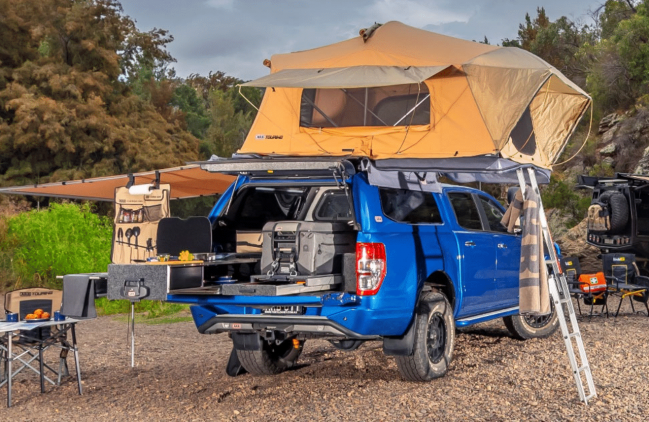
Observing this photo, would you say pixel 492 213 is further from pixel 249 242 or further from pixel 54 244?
pixel 54 244

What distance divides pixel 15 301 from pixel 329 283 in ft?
10.2

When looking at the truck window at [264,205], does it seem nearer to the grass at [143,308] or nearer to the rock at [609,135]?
the grass at [143,308]

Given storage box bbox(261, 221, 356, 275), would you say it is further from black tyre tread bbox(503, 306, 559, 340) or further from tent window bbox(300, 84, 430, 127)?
black tyre tread bbox(503, 306, 559, 340)

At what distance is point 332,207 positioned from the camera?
7.63m

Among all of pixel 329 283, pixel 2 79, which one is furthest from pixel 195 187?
pixel 2 79

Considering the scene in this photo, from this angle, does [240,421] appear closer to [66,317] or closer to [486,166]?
[66,317]

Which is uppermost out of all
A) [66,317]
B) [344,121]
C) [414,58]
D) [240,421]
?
[414,58]

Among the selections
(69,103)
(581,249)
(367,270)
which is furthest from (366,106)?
(69,103)

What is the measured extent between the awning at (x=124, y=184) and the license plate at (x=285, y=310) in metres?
2.85

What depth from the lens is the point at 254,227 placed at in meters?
7.94

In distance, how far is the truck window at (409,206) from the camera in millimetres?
Answer: 7219

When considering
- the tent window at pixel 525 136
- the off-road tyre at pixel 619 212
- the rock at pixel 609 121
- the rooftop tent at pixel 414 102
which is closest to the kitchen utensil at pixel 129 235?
the rooftop tent at pixel 414 102

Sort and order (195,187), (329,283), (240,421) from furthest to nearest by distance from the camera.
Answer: (195,187)
(329,283)
(240,421)

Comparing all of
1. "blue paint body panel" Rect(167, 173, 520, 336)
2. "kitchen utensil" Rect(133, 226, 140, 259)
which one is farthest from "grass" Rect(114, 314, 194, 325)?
"blue paint body panel" Rect(167, 173, 520, 336)
